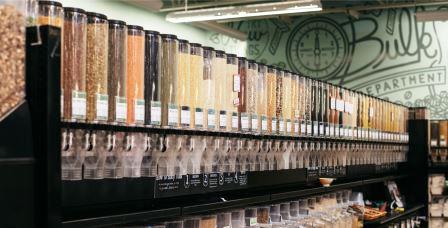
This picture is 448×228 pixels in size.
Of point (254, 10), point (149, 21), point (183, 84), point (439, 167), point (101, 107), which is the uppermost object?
point (149, 21)

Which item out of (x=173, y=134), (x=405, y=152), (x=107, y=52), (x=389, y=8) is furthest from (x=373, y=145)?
(x=389, y=8)

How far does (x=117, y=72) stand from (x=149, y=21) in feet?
24.3

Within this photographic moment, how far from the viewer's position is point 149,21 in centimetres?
937

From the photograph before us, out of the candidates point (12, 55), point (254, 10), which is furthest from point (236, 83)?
point (254, 10)

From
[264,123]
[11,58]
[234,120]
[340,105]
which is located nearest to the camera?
[11,58]

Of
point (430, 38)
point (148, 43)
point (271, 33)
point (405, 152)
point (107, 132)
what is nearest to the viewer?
point (107, 132)

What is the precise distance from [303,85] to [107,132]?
6.40ft

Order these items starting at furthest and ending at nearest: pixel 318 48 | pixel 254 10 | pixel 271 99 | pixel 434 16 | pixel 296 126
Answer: pixel 318 48
pixel 434 16
pixel 254 10
pixel 296 126
pixel 271 99

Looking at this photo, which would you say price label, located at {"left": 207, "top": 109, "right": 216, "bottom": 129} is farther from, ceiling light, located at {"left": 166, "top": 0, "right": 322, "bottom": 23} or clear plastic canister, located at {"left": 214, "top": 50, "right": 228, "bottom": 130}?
ceiling light, located at {"left": 166, "top": 0, "right": 322, "bottom": 23}

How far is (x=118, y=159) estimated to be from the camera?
7.03ft

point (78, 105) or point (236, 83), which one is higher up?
Result: point (236, 83)

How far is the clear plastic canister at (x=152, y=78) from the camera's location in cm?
225

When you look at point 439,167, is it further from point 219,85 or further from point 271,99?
point 219,85

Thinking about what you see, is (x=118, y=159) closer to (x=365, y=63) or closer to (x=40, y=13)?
(x=40, y=13)
